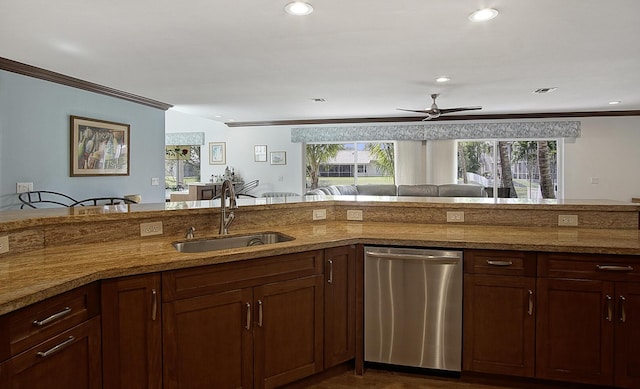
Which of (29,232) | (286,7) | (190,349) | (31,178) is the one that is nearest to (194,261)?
(190,349)

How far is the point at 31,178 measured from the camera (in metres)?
4.47

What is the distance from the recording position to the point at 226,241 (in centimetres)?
246

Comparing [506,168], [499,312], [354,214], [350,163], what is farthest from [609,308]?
[350,163]

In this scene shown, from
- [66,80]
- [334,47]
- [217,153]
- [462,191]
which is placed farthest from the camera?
[217,153]

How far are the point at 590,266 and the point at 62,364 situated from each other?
96.7 inches

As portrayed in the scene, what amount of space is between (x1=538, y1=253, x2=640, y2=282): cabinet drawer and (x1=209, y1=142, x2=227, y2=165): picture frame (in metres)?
8.10

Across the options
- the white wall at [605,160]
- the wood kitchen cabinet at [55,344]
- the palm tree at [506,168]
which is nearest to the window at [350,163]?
the palm tree at [506,168]

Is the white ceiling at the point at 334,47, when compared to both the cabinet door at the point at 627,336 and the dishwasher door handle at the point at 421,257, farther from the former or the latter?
the cabinet door at the point at 627,336

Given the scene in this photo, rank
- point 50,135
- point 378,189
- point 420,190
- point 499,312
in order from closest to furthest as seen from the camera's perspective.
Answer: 1. point 499,312
2. point 50,135
3. point 420,190
4. point 378,189

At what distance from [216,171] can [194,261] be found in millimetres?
7965

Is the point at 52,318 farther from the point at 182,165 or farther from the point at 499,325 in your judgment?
the point at 182,165

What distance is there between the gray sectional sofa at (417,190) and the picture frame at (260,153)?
5.81ft

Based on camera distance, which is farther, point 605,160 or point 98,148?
point 605,160

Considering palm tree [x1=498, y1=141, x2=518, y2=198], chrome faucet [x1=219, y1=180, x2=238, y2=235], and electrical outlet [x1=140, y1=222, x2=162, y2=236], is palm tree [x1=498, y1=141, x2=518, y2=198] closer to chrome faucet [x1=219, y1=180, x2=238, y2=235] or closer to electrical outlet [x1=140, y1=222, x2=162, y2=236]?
chrome faucet [x1=219, y1=180, x2=238, y2=235]
